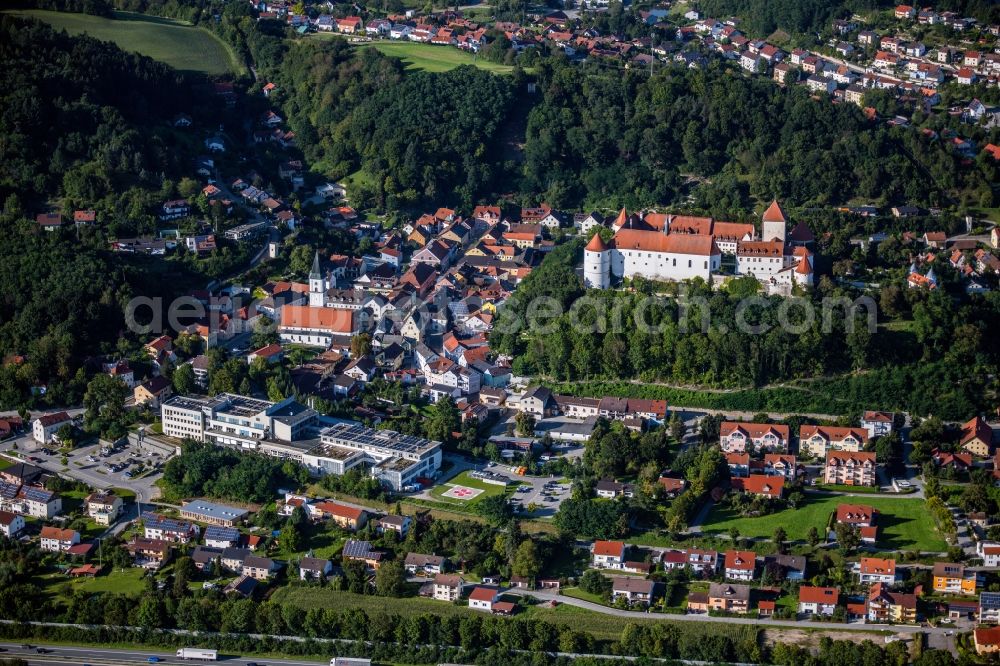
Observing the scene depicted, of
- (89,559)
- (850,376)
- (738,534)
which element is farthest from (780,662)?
(89,559)

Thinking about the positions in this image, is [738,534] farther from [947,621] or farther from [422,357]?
[422,357]

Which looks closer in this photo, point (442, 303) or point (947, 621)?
point (947, 621)

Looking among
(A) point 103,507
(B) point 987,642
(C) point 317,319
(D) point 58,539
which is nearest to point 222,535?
(A) point 103,507

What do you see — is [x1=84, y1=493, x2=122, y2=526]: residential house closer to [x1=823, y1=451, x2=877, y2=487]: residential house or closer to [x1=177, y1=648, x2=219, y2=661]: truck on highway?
[x1=177, y1=648, x2=219, y2=661]: truck on highway

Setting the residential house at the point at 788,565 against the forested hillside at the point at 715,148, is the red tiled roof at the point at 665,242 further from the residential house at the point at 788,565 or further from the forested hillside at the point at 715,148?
the residential house at the point at 788,565

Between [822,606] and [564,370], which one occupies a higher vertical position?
[564,370]

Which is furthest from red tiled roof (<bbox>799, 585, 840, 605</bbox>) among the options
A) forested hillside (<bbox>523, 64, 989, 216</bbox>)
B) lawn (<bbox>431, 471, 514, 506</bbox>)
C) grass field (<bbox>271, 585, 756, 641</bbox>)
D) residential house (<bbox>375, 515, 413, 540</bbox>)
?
forested hillside (<bbox>523, 64, 989, 216</bbox>)
